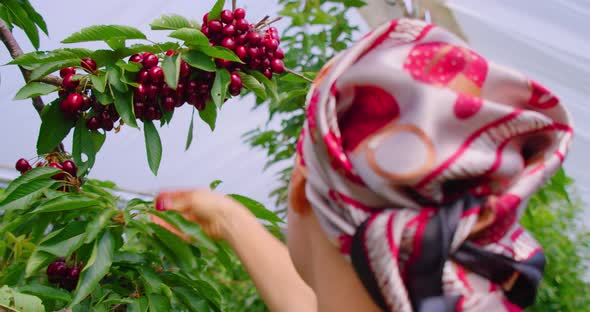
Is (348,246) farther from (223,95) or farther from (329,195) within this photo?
(223,95)

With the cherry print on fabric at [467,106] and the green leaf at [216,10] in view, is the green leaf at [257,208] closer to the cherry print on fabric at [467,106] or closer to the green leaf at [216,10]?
the green leaf at [216,10]

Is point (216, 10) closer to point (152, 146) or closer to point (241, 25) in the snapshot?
point (241, 25)

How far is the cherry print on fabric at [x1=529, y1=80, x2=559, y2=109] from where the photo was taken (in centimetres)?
51

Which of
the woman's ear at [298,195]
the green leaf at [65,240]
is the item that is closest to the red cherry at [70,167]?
the green leaf at [65,240]

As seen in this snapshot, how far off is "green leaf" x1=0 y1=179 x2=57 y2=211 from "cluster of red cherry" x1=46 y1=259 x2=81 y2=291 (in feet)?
0.36

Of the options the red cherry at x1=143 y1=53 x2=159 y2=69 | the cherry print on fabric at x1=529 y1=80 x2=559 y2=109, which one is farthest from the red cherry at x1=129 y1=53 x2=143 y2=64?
the cherry print on fabric at x1=529 y1=80 x2=559 y2=109

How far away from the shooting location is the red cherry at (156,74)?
2.55ft

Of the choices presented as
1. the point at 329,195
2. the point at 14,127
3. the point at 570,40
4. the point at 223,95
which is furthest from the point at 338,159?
the point at 14,127

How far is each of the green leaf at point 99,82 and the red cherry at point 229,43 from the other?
154 millimetres

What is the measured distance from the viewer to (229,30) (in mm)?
826

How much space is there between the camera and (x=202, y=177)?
5.09m

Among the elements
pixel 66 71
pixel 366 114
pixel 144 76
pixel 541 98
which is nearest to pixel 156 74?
pixel 144 76

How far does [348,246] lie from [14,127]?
9.13ft

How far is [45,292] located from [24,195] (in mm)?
117
